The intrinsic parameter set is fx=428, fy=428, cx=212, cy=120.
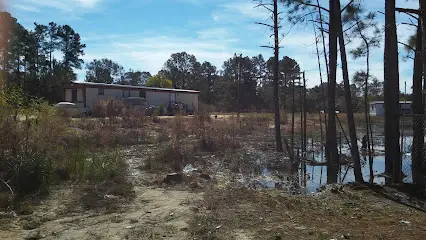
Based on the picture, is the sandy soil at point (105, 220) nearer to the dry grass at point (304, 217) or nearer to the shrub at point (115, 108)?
the dry grass at point (304, 217)

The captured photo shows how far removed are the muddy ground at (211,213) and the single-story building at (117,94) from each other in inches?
1123

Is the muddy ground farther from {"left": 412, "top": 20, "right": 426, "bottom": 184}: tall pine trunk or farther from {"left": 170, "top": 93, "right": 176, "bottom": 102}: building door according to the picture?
{"left": 170, "top": 93, "right": 176, "bottom": 102}: building door

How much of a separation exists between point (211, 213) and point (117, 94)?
41.4 metres

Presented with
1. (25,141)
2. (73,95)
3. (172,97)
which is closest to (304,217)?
(25,141)

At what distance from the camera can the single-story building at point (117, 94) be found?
4397cm

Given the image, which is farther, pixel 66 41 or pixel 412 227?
pixel 66 41

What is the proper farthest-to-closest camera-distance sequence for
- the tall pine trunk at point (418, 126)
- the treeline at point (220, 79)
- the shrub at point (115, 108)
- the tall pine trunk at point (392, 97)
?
the treeline at point (220, 79), the shrub at point (115, 108), the tall pine trunk at point (418, 126), the tall pine trunk at point (392, 97)

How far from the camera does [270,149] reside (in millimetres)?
22656

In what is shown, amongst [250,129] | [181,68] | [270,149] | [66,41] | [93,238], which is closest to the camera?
[93,238]

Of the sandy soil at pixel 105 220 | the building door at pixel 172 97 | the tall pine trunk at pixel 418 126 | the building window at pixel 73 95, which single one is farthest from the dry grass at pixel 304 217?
the building door at pixel 172 97

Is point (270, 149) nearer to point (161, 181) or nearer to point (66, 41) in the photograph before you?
point (161, 181)

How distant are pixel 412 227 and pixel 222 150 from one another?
45.5ft

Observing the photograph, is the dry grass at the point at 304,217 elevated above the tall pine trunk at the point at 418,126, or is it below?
below

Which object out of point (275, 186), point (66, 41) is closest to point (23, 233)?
point (275, 186)
